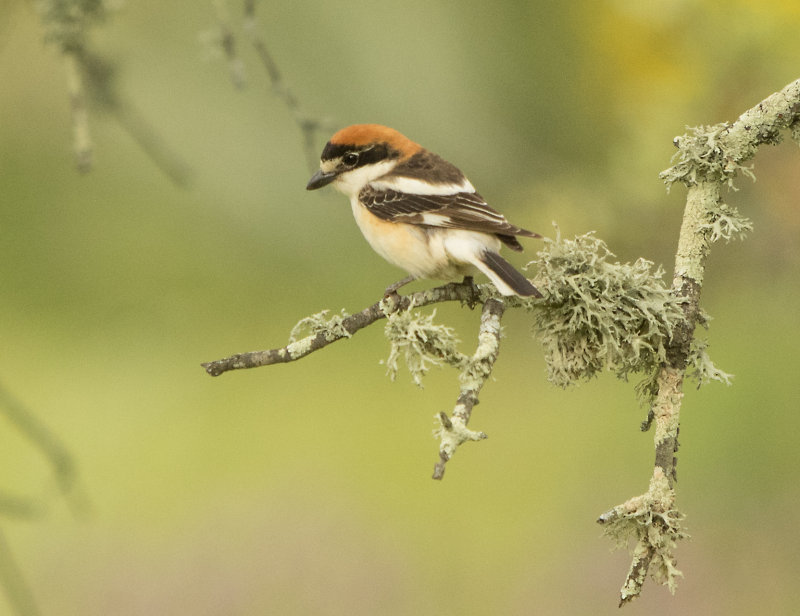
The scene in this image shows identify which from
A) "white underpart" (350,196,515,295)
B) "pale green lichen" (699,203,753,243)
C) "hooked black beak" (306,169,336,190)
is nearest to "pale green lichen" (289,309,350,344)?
"white underpart" (350,196,515,295)

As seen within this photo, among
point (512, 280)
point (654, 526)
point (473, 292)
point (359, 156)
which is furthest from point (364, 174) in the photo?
point (654, 526)

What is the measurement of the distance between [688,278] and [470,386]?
0.63 m

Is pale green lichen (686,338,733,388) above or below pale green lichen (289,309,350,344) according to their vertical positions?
above

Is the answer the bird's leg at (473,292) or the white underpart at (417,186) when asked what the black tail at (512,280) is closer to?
the bird's leg at (473,292)

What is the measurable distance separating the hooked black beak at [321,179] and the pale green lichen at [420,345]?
128cm

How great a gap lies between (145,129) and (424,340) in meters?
5.55

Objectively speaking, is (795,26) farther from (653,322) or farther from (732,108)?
(653,322)

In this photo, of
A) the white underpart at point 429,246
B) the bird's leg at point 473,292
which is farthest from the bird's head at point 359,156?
the bird's leg at point 473,292

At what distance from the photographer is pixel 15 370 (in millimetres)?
6652

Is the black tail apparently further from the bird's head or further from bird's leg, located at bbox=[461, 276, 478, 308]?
the bird's head

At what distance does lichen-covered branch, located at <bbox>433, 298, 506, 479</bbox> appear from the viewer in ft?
5.24

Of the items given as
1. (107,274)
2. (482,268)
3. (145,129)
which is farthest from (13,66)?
(482,268)

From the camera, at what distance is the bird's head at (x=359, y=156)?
10.1 feet

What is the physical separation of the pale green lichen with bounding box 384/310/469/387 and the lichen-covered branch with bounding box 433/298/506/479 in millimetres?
51
